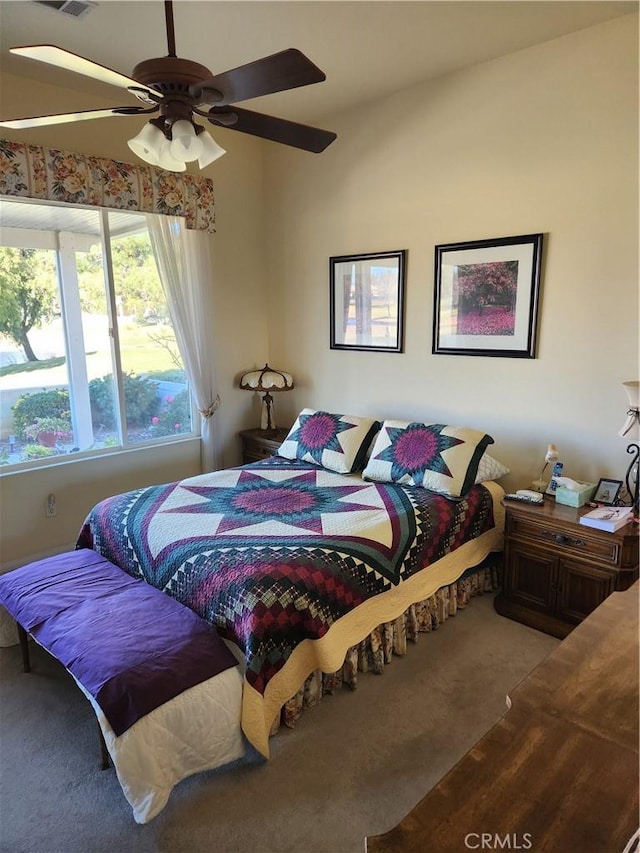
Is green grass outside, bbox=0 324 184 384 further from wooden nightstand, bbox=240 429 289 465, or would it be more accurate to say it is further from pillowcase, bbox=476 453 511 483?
pillowcase, bbox=476 453 511 483

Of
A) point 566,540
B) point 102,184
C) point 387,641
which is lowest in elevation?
point 387,641

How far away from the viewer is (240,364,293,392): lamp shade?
4090mm

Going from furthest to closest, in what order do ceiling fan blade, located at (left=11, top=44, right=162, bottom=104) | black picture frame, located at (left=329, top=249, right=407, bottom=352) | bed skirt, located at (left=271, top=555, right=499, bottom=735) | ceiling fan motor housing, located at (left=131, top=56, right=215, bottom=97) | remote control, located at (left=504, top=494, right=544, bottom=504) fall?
1. black picture frame, located at (left=329, top=249, right=407, bottom=352)
2. remote control, located at (left=504, top=494, right=544, bottom=504)
3. bed skirt, located at (left=271, top=555, right=499, bottom=735)
4. ceiling fan motor housing, located at (left=131, top=56, right=215, bottom=97)
5. ceiling fan blade, located at (left=11, top=44, right=162, bottom=104)

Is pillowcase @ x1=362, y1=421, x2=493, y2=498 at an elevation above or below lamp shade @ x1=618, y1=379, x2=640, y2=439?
below

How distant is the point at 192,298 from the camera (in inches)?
151

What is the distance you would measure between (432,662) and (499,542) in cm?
88

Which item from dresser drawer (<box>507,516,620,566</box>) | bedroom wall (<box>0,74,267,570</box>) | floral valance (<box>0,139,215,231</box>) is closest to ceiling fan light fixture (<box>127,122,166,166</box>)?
floral valance (<box>0,139,215,231</box>)

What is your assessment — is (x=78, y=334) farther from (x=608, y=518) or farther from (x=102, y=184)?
(x=608, y=518)

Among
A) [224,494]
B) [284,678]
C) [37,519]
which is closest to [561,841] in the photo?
[284,678]

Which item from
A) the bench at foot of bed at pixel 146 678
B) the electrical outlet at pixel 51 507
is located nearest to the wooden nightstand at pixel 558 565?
the bench at foot of bed at pixel 146 678

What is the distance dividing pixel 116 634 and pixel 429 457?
1.80 m

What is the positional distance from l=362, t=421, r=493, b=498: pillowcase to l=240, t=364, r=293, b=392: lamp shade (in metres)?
1.18

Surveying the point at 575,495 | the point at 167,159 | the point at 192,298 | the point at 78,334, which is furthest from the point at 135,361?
the point at 575,495

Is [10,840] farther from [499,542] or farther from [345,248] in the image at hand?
[345,248]
